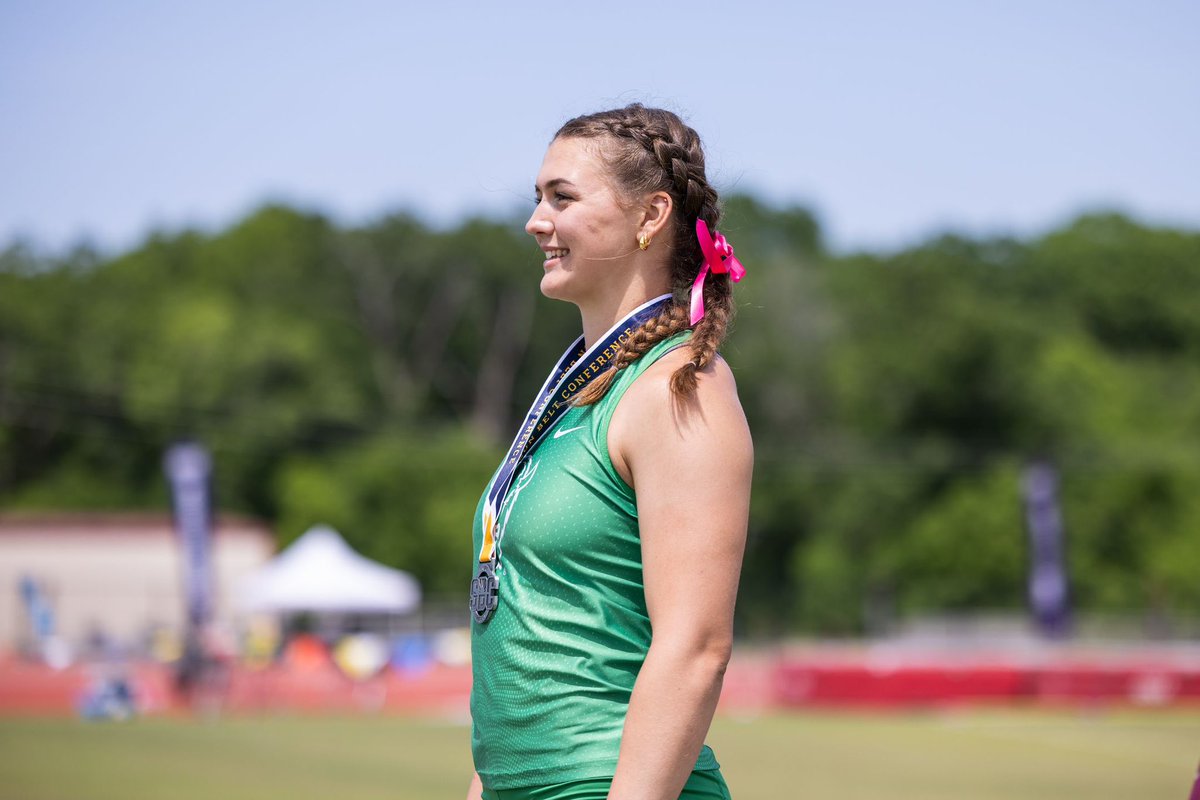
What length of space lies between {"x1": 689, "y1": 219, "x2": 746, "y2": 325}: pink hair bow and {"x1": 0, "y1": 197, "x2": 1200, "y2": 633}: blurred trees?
153 ft

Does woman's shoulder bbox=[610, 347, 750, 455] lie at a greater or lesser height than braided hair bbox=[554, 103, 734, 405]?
lesser

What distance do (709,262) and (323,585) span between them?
93.5 ft

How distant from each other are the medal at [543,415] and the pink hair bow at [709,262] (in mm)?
62

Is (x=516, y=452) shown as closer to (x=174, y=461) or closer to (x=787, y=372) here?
(x=174, y=461)

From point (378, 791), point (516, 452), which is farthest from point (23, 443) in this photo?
point (516, 452)

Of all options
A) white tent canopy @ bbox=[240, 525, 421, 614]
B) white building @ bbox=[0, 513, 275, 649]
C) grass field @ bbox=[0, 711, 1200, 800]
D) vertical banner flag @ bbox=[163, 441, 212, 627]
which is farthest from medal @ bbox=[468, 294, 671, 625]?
white building @ bbox=[0, 513, 275, 649]

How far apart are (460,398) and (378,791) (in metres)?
61.2

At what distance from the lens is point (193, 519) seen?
2989 cm

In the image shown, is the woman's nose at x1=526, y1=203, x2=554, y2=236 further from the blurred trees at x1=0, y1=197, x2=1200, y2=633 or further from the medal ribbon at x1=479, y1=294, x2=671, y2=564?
the blurred trees at x1=0, y1=197, x2=1200, y2=633

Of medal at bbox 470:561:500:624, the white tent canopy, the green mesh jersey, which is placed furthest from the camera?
the white tent canopy

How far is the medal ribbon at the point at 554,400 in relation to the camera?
2639 millimetres

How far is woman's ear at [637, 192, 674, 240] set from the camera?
2674mm

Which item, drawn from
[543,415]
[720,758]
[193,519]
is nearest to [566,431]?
[543,415]

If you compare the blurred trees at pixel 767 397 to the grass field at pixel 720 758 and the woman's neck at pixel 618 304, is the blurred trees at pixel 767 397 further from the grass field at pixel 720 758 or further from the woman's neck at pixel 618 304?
the woman's neck at pixel 618 304
